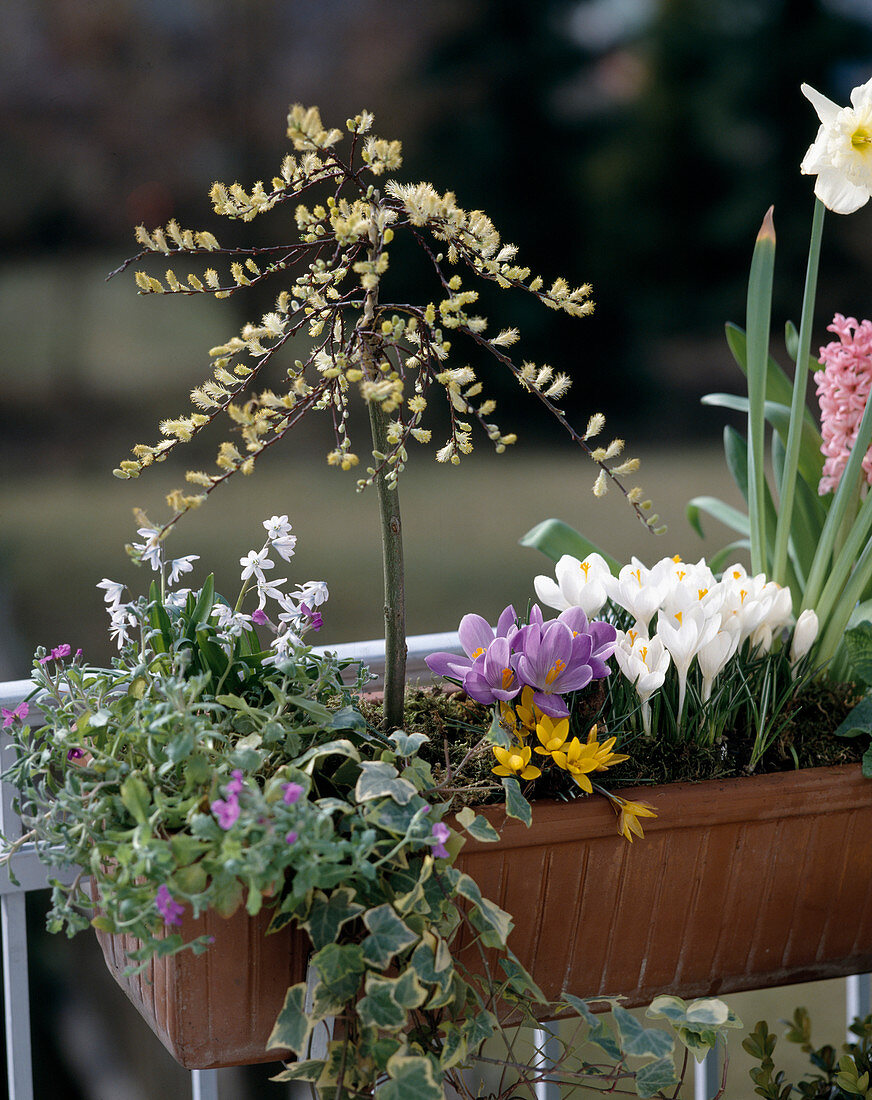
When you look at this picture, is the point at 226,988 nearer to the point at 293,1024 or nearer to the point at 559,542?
the point at 293,1024

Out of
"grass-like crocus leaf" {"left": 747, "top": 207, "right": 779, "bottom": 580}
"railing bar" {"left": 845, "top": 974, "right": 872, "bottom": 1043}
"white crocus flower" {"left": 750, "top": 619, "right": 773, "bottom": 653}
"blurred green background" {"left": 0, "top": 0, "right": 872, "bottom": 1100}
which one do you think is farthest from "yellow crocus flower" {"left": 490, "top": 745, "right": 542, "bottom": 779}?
"blurred green background" {"left": 0, "top": 0, "right": 872, "bottom": 1100}

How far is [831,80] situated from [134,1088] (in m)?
4.62

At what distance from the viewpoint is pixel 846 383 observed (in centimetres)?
94

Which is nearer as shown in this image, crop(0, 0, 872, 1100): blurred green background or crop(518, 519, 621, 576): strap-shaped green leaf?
crop(518, 519, 621, 576): strap-shaped green leaf

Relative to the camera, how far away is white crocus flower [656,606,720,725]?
72cm

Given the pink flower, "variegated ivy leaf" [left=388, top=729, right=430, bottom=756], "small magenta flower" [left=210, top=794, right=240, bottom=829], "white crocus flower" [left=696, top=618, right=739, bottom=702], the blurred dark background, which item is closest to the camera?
"small magenta flower" [left=210, top=794, right=240, bottom=829]

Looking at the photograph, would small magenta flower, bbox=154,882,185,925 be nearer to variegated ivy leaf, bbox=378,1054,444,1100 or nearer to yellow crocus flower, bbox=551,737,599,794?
variegated ivy leaf, bbox=378,1054,444,1100

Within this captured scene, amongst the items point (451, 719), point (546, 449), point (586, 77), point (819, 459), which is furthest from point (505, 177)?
point (451, 719)

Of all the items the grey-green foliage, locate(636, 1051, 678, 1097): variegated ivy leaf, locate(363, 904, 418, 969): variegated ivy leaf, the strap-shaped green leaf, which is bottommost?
the grey-green foliage

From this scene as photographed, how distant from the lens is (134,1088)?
9.00 ft

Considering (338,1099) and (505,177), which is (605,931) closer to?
(338,1099)

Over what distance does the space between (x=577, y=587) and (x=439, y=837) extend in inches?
11.1

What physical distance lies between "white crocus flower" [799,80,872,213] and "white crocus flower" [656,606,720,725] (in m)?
0.33

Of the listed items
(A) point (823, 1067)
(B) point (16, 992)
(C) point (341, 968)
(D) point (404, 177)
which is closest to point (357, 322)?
(C) point (341, 968)
